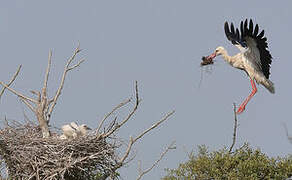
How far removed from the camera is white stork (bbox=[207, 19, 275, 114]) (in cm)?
1598

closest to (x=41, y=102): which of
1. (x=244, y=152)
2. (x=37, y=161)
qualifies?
(x=37, y=161)

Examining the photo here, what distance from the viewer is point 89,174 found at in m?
10.4

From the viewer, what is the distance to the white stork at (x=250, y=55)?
52.4ft

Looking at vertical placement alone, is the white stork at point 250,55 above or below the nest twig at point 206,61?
above

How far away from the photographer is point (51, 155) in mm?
9766

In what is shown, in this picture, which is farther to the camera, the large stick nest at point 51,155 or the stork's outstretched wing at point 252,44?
the stork's outstretched wing at point 252,44

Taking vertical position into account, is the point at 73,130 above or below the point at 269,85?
below

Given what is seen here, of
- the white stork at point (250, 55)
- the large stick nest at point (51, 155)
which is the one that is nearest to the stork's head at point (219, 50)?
the white stork at point (250, 55)

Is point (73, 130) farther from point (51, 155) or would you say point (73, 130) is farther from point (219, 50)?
point (219, 50)

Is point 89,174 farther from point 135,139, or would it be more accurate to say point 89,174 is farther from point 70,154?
point 135,139

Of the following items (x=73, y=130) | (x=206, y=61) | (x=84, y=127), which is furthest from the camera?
(x=206, y=61)

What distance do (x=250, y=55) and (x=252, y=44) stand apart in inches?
17.3

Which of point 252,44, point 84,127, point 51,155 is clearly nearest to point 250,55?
point 252,44

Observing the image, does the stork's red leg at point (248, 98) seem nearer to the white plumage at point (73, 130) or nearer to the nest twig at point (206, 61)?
the nest twig at point (206, 61)
